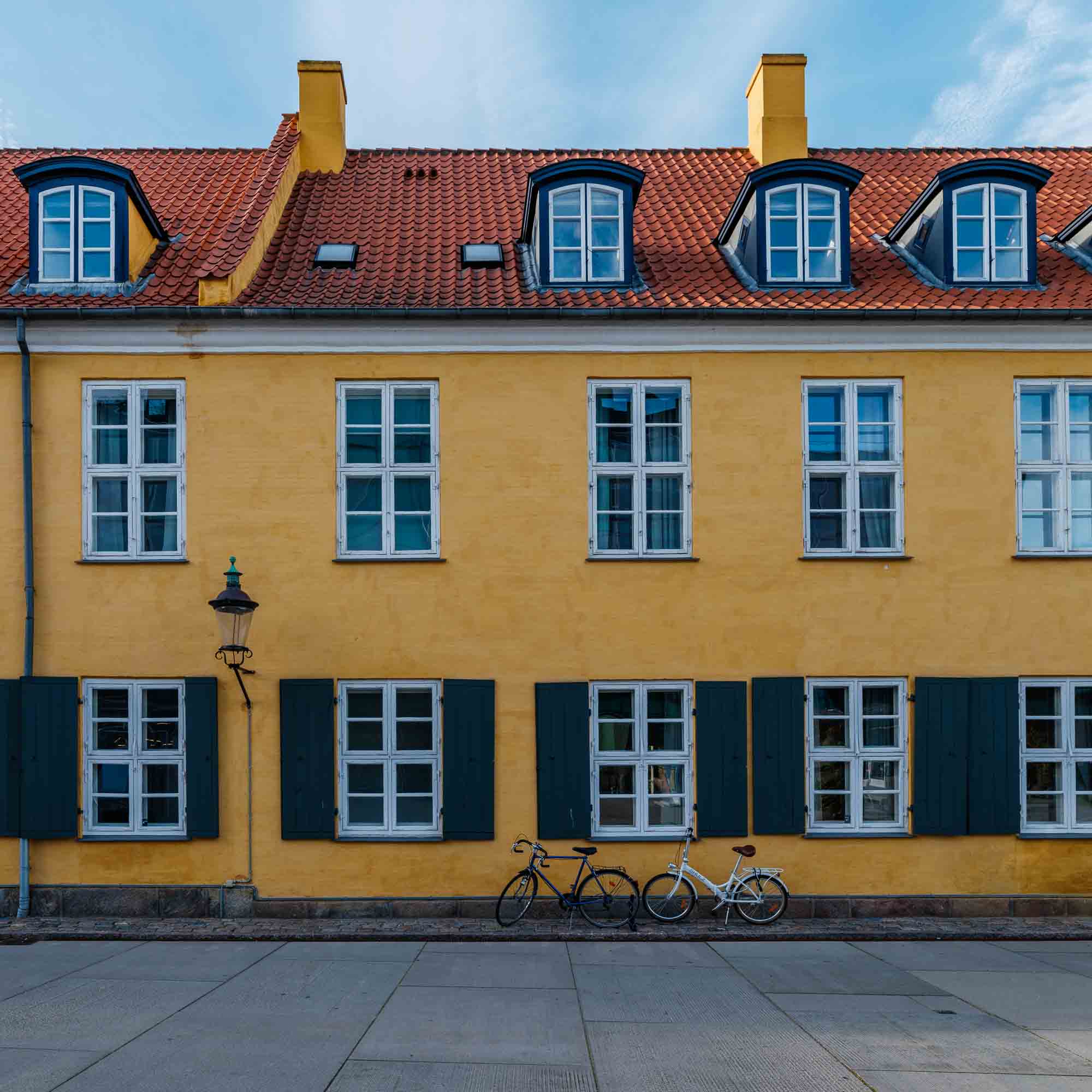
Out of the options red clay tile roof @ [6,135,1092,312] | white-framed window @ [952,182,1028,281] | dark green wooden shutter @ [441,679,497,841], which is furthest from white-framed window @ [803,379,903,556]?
dark green wooden shutter @ [441,679,497,841]

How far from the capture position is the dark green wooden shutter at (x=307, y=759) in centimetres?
1070

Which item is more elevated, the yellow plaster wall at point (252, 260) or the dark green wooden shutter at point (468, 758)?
the yellow plaster wall at point (252, 260)

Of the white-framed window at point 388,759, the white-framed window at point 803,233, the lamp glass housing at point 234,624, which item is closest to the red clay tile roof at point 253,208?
the lamp glass housing at point 234,624

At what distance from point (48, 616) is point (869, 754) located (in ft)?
30.4

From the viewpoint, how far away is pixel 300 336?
11.1 metres

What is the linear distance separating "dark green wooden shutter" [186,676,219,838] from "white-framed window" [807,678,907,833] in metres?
6.55

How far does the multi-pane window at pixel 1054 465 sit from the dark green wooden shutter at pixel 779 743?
3168mm

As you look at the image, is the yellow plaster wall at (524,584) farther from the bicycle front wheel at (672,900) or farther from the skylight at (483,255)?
the skylight at (483,255)

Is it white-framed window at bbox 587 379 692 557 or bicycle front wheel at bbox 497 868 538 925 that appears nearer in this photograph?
bicycle front wheel at bbox 497 868 538 925

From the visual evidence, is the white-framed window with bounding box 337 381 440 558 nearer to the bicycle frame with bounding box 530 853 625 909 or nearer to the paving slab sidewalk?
the bicycle frame with bounding box 530 853 625 909

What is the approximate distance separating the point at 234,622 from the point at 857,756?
6.97 m

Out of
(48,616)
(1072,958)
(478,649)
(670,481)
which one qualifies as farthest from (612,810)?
(48,616)

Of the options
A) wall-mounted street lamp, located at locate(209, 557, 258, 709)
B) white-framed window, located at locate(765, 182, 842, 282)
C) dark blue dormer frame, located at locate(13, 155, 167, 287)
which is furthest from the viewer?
white-framed window, located at locate(765, 182, 842, 282)

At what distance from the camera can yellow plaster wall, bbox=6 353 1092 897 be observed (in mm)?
10820
